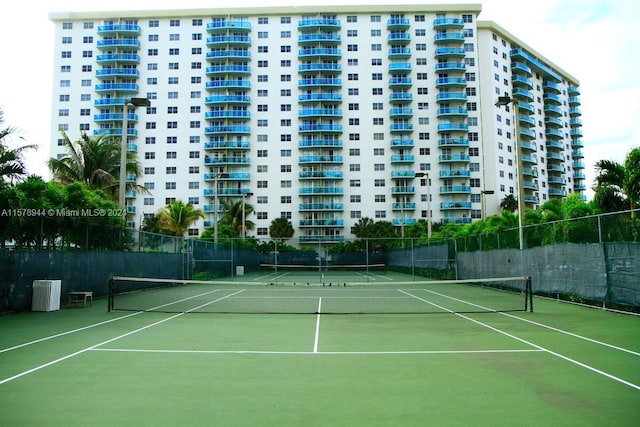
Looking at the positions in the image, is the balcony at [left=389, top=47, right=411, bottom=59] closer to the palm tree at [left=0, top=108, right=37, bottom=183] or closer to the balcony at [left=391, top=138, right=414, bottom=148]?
the balcony at [left=391, top=138, right=414, bottom=148]

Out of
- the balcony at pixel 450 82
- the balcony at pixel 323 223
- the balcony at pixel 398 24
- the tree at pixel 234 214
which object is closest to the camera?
the tree at pixel 234 214

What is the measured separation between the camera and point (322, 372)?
731 centimetres

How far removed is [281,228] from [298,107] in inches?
829

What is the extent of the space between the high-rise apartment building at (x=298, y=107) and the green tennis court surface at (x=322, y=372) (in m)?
69.1

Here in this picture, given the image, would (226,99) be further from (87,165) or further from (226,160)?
(87,165)

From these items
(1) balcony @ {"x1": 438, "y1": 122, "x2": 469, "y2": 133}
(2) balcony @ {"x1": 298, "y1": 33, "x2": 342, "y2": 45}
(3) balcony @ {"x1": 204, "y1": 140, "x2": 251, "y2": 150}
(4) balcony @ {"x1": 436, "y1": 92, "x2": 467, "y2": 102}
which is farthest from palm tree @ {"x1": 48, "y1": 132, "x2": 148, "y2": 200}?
(4) balcony @ {"x1": 436, "y1": 92, "x2": 467, "y2": 102}

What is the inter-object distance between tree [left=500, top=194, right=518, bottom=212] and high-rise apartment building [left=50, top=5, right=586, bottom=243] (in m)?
1.25

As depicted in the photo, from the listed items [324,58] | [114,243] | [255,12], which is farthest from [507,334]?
[255,12]

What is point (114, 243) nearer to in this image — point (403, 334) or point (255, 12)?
point (403, 334)

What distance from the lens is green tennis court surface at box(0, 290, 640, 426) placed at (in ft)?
17.5

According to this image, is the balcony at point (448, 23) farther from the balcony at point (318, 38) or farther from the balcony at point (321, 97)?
the balcony at point (321, 97)

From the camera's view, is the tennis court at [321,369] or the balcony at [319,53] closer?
the tennis court at [321,369]

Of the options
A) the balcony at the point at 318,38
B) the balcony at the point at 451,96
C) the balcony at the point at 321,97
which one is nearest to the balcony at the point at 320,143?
the balcony at the point at 321,97

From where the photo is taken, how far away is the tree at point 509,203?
267 ft
